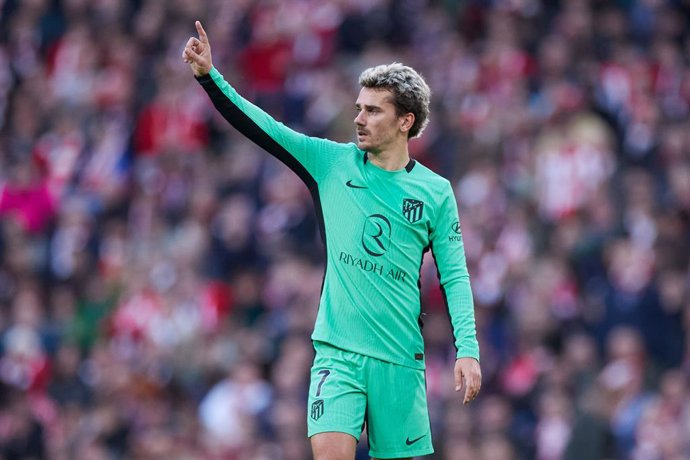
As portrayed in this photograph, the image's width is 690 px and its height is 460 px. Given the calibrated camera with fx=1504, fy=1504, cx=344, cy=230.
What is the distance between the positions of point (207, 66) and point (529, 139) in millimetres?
9200

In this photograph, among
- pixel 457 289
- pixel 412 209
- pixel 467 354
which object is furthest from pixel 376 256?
pixel 467 354

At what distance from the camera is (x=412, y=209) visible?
750 cm

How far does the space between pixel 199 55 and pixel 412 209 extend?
4.26 feet

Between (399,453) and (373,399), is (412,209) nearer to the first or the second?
(373,399)

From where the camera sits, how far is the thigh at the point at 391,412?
24.2ft

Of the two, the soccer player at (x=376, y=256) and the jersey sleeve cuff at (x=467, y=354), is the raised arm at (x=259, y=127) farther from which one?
the jersey sleeve cuff at (x=467, y=354)

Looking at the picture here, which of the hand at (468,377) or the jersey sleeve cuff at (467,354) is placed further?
the jersey sleeve cuff at (467,354)

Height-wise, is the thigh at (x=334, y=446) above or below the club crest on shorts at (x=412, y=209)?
below

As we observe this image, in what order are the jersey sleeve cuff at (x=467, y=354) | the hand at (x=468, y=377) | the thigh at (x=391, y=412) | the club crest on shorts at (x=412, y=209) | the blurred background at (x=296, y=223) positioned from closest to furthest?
1. the hand at (x=468, y=377)
2. the jersey sleeve cuff at (x=467, y=354)
3. the thigh at (x=391, y=412)
4. the club crest on shorts at (x=412, y=209)
5. the blurred background at (x=296, y=223)

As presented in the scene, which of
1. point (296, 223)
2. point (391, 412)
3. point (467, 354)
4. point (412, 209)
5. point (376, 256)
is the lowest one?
point (391, 412)

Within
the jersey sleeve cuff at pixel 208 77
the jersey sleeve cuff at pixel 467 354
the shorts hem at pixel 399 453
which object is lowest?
the shorts hem at pixel 399 453

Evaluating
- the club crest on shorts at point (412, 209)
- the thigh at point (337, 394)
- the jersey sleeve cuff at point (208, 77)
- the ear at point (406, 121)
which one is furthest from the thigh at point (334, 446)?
the jersey sleeve cuff at point (208, 77)

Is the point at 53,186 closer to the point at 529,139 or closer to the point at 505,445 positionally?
the point at 529,139

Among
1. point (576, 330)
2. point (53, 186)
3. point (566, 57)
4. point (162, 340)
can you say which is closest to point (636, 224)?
point (576, 330)
